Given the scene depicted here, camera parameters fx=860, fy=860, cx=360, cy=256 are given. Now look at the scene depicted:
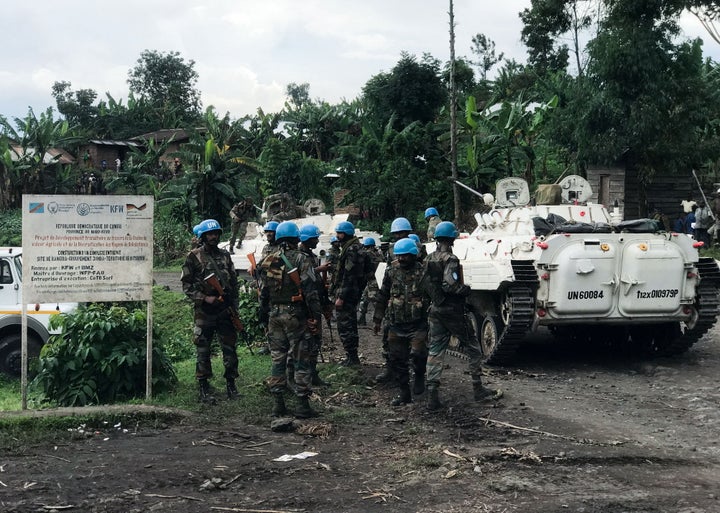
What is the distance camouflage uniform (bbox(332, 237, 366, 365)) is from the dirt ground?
1.72 m

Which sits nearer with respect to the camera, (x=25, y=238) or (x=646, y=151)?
(x=25, y=238)

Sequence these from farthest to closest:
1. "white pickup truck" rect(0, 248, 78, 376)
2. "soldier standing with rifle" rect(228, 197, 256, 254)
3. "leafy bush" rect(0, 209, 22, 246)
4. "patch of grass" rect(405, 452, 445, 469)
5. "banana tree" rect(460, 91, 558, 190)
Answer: "leafy bush" rect(0, 209, 22, 246)
"banana tree" rect(460, 91, 558, 190)
"soldier standing with rifle" rect(228, 197, 256, 254)
"white pickup truck" rect(0, 248, 78, 376)
"patch of grass" rect(405, 452, 445, 469)

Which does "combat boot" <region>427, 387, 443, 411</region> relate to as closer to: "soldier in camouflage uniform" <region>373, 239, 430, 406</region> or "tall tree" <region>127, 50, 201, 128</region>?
"soldier in camouflage uniform" <region>373, 239, 430, 406</region>

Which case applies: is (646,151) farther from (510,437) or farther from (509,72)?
(509,72)

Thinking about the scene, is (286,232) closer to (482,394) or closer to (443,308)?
(443,308)

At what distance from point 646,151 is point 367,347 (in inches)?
458

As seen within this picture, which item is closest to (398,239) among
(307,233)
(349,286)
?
(349,286)

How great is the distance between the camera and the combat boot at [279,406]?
781cm

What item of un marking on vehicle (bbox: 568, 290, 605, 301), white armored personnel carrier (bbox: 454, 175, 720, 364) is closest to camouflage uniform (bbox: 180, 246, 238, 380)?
white armored personnel carrier (bbox: 454, 175, 720, 364)

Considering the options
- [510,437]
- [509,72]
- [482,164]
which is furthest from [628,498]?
[509,72]

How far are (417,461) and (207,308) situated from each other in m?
3.12

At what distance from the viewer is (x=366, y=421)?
7.74m

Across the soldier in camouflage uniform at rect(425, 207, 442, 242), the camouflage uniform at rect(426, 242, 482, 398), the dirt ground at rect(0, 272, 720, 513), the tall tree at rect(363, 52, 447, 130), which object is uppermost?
the tall tree at rect(363, 52, 447, 130)

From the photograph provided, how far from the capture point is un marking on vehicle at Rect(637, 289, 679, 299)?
9.98 m
